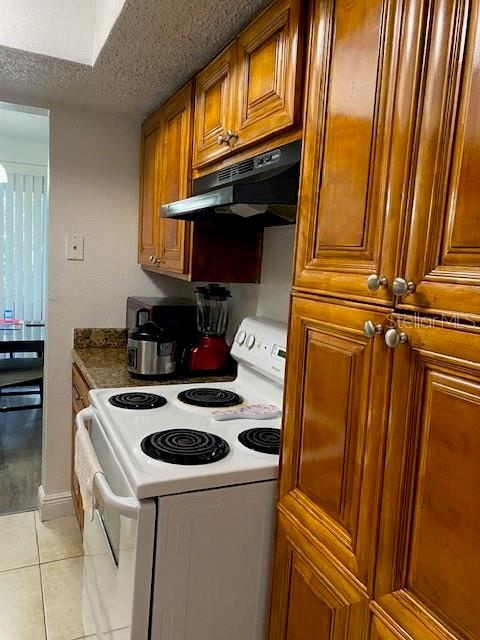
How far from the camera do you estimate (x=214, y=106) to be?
1685 mm

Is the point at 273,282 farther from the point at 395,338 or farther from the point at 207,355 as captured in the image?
the point at 395,338

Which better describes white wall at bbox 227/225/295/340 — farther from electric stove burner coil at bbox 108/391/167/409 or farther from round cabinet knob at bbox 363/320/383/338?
round cabinet knob at bbox 363/320/383/338

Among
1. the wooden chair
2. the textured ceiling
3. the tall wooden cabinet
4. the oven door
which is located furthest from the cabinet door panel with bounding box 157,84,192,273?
the wooden chair

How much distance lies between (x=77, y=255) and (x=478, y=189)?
2.21 meters

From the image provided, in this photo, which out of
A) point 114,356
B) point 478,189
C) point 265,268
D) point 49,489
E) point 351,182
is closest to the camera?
point 478,189

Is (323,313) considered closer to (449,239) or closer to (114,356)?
(449,239)

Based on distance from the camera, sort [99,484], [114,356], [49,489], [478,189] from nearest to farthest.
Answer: [478,189]
[99,484]
[114,356]
[49,489]

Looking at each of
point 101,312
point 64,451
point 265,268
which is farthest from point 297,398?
point 64,451

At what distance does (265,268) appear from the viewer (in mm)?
2016

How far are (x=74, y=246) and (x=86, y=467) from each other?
1.42m

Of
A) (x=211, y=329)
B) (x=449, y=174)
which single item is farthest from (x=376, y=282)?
(x=211, y=329)

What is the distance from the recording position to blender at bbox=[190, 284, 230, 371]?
6.93 ft

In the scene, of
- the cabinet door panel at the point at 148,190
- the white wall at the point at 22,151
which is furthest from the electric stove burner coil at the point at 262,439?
the white wall at the point at 22,151

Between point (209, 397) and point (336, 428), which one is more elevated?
point (336, 428)
